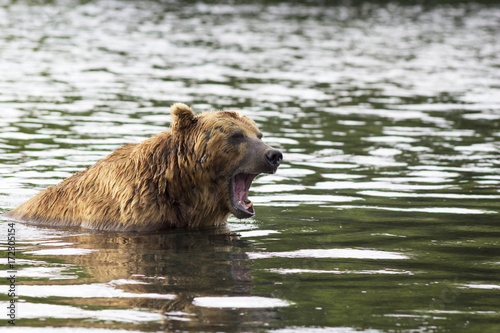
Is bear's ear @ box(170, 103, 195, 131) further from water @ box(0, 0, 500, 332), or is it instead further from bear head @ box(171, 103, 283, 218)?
water @ box(0, 0, 500, 332)

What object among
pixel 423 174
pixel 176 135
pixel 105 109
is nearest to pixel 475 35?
pixel 105 109

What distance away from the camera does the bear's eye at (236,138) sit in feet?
31.4

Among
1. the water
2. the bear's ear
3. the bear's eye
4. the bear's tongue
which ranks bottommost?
the water

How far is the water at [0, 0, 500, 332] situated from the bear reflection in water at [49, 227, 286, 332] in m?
0.03

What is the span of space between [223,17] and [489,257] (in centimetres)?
3754

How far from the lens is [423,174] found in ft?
44.2

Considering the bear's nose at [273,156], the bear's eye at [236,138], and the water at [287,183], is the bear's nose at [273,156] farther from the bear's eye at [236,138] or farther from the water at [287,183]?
the water at [287,183]

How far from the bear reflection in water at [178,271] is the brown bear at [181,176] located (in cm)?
21

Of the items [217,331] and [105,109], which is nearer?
[217,331]

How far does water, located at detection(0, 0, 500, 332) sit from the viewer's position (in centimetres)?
692

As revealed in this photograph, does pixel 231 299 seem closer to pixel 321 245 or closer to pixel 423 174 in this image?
pixel 321 245

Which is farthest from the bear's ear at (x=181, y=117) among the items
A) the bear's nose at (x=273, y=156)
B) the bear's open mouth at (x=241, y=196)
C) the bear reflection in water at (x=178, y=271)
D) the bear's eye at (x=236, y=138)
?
the bear reflection in water at (x=178, y=271)

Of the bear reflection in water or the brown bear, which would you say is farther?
the brown bear

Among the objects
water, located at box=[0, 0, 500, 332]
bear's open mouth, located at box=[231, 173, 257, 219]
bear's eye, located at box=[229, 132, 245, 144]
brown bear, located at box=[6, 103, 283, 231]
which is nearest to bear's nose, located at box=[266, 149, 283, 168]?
brown bear, located at box=[6, 103, 283, 231]
